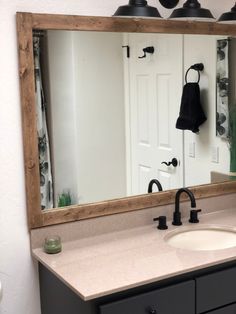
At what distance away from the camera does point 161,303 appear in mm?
1670

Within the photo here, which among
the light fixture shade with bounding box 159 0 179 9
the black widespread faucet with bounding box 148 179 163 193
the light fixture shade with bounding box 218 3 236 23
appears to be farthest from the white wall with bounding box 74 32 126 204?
the light fixture shade with bounding box 218 3 236 23

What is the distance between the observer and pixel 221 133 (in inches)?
98.0

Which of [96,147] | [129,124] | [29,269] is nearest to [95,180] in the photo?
[96,147]

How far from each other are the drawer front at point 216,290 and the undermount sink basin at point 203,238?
29 centimetres

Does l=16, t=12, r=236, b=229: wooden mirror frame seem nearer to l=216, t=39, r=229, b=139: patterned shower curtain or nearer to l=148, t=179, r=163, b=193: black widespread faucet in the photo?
l=148, t=179, r=163, b=193: black widespread faucet

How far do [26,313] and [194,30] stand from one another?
1.54 metres

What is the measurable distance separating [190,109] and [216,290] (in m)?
0.94

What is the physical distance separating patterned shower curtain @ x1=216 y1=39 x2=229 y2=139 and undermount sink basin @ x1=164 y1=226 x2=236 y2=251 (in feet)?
1.84

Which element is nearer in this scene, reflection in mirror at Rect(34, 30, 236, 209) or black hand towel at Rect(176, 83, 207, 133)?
reflection in mirror at Rect(34, 30, 236, 209)

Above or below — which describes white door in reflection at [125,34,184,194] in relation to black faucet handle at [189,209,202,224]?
above

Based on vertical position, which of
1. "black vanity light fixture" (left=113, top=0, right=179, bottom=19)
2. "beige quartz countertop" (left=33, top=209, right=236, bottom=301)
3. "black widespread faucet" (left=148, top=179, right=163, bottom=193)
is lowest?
"beige quartz countertop" (left=33, top=209, right=236, bottom=301)

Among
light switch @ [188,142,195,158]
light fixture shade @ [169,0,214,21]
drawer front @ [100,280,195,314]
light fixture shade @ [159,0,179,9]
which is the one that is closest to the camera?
drawer front @ [100,280,195,314]

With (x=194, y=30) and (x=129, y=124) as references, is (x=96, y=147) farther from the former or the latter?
(x=194, y=30)

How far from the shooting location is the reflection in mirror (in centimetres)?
200
